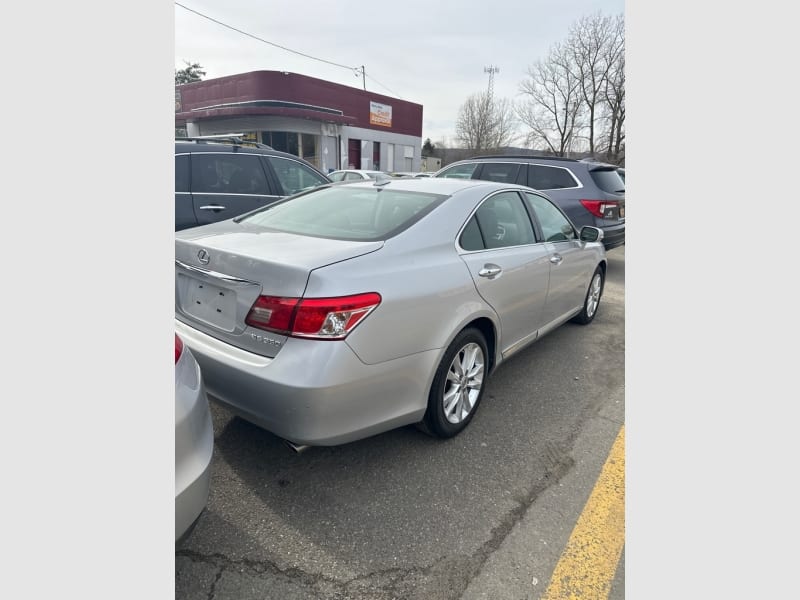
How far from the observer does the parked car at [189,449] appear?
1564mm

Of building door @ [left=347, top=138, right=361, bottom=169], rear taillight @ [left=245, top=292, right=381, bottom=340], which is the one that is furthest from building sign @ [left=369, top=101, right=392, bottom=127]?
rear taillight @ [left=245, top=292, right=381, bottom=340]

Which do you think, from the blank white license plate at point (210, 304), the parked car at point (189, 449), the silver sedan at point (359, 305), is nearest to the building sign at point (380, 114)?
the silver sedan at point (359, 305)

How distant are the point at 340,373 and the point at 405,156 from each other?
29505 millimetres

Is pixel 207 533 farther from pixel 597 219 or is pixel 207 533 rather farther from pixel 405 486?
pixel 597 219

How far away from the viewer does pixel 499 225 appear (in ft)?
10.8

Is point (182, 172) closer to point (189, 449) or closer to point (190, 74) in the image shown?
point (189, 449)

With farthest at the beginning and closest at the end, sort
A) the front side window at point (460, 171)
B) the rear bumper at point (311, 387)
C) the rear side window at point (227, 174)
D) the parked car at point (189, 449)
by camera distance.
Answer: the front side window at point (460, 171), the rear side window at point (227, 174), the rear bumper at point (311, 387), the parked car at point (189, 449)

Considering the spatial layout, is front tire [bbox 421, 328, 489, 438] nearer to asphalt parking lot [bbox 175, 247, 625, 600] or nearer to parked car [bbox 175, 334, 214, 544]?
asphalt parking lot [bbox 175, 247, 625, 600]

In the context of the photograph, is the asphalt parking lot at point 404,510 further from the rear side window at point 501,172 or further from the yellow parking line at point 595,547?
the rear side window at point 501,172

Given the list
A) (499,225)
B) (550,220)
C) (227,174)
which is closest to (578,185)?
(550,220)

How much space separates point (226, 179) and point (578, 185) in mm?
5185

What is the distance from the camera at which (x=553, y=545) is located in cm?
213

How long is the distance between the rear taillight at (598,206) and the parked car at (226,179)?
4.12 m

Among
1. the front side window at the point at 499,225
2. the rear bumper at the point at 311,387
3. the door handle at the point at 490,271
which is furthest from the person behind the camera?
the front side window at the point at 499,225
